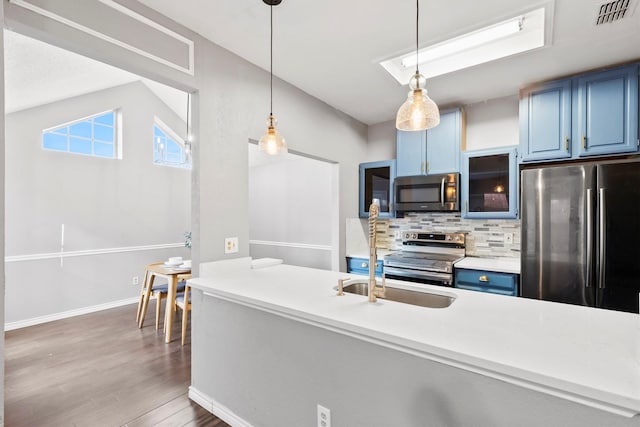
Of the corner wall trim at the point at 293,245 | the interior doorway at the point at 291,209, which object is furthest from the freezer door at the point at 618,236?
the corner wall trim at the point at 293,245

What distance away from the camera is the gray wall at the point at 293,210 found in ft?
15.0

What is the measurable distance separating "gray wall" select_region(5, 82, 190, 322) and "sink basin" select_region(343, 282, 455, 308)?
3922mm

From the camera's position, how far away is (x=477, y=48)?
2.38m

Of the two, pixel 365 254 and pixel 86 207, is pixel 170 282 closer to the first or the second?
pixel 86 207

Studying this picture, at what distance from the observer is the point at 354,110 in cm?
349

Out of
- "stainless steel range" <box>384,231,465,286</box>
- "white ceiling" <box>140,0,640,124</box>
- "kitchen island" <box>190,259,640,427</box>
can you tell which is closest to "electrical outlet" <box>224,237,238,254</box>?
"kitchen island" <box>190,259,640,427</box>

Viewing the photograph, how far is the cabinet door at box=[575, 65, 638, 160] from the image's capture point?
2.31 meters

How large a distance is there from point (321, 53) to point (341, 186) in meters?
1.61

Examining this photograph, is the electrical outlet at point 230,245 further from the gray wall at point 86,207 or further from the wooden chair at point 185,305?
the gray wall at point 86,207

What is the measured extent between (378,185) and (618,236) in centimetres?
220

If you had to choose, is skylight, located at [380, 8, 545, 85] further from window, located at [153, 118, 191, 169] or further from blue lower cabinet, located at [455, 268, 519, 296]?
window, located at [153, 118, 191, 169]

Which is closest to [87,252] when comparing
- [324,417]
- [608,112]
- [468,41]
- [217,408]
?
[217,408]

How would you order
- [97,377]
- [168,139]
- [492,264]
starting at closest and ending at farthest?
[97,377] → [492,264] → [168,139]

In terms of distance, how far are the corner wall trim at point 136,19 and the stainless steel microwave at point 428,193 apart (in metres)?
2.42
